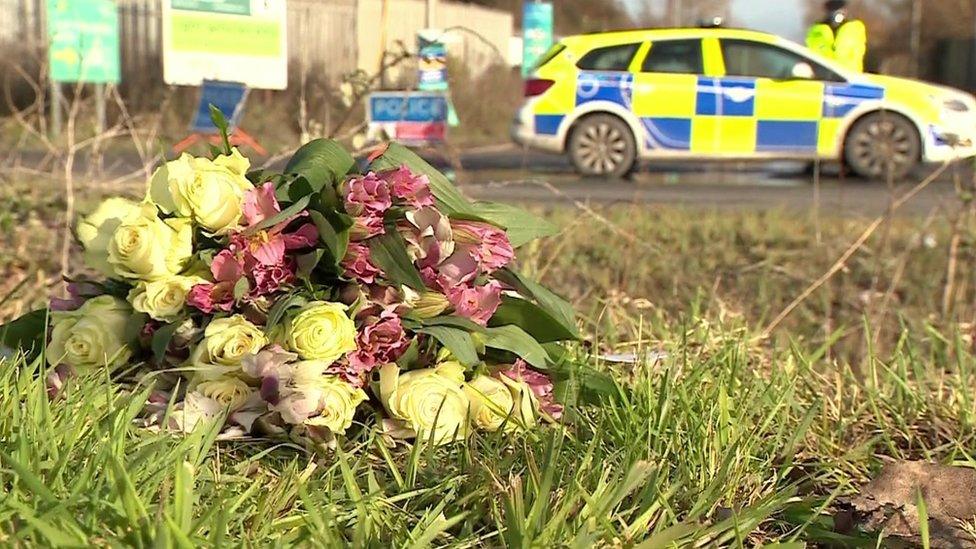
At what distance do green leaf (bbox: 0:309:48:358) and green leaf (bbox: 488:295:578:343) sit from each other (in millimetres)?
816

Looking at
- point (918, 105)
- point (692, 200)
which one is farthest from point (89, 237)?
point (918, 105)

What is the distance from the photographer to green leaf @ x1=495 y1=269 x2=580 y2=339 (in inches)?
76.6

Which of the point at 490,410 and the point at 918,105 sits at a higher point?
the point at 918,105

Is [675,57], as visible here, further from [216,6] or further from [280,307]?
[280,307]

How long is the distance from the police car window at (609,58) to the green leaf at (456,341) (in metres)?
8.49

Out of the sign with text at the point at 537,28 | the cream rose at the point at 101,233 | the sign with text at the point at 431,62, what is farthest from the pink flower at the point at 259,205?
the sign with text at the point at 537,28

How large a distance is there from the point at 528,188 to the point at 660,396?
694cm

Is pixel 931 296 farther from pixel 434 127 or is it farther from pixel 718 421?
pixel 718 421

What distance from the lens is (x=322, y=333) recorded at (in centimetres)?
167

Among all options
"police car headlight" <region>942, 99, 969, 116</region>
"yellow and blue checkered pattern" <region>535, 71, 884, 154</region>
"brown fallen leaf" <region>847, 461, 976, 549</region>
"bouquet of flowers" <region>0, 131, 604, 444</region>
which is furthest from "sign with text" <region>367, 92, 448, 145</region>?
"yellow and blue checkered pattern" <region>535, 71, 884, 154</region>

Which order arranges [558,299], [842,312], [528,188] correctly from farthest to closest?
[528,188], [842,312], [558,299]

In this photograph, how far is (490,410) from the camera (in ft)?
5.75

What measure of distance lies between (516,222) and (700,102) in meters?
7.93

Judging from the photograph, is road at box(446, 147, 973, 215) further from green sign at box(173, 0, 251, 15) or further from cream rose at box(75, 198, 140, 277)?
cream rose at box(75, 198, 140, 277)
